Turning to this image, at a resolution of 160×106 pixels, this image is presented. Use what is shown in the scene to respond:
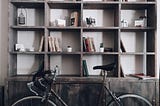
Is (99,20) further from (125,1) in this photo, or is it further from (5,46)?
(5,46)

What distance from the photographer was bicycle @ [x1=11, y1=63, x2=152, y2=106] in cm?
280

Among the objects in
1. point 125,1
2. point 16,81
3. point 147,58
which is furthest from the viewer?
point 147,58

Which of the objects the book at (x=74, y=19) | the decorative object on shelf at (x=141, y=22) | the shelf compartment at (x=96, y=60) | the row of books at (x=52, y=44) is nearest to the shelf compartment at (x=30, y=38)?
the row of books at (x=52, y=44)

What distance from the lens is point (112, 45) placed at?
143 inches

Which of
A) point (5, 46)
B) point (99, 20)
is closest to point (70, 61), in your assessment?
point (99, 20)

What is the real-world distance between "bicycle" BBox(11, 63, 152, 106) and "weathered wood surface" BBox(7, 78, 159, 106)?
93mm

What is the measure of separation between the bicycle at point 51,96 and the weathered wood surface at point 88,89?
0.09 m

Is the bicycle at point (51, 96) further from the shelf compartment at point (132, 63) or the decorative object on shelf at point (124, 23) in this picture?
the decorative object on shelf at point (124, 23)

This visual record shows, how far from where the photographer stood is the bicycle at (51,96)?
9.20ft

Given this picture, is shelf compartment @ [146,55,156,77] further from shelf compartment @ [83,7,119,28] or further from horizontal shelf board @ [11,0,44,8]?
horizontal shelf board @ [11,0,44,8]

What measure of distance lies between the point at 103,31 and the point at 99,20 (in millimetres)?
212

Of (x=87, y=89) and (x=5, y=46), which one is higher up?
(x=5, y=46)

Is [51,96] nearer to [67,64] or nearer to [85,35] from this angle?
[67,64]

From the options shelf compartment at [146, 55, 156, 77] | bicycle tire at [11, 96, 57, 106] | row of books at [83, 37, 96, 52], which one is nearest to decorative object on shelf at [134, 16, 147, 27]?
shelf compartment at [146, 55, 156, 77]
